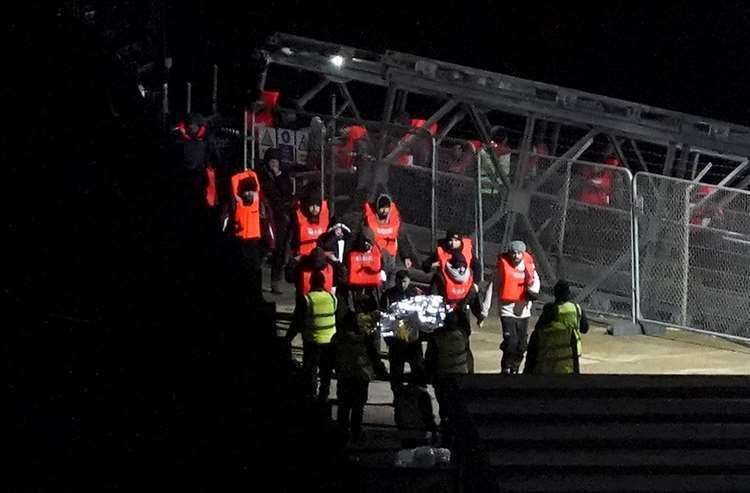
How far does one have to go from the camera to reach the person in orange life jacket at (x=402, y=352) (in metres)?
13.9

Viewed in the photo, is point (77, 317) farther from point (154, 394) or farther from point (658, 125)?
point (658, 125)

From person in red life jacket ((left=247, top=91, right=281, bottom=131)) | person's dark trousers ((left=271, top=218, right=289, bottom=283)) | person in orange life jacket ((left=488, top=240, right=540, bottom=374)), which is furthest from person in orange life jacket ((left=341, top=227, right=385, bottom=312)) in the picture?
person in red life jacket ((left=247, top=91, right=281, bottom=131))

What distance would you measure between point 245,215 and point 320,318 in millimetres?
4549

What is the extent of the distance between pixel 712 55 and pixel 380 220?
1298cm

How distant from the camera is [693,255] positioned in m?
18.7

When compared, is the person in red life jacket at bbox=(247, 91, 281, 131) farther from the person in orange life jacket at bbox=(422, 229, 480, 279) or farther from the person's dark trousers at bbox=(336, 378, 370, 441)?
the person's dark trousers at bbox=(336, 378, 370, 441)

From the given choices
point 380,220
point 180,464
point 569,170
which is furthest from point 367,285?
point 180,464

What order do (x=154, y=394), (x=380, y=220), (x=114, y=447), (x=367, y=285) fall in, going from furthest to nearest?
(x=380, y=220) < (x=367, y=285) < (x=154, y=394) < (x=114, y=447)

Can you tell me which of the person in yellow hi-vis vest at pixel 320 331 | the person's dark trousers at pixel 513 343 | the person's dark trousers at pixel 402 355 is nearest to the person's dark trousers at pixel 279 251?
the person's dark trousers at pixel 513 343

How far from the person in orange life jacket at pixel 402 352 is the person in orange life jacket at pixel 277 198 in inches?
186

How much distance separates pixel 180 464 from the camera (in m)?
9.95

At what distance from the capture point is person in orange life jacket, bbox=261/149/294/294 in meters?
20.0

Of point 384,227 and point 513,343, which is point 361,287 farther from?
point 513,343

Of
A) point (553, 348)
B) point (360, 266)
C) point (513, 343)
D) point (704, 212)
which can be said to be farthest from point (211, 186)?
point (553, 348)
